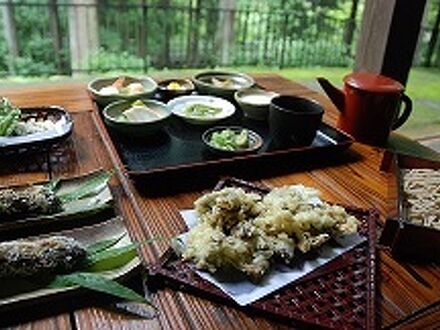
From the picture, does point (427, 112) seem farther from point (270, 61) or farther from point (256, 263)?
point (256, 263)

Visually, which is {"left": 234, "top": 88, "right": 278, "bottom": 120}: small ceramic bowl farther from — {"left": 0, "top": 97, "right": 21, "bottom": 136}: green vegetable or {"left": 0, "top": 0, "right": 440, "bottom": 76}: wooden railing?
{"left": 0, "top": 0, "right": 440, "bottom": 76}: wooden railing

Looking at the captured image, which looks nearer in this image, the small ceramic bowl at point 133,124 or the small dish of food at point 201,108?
the small ceramic bowl at point 133,124

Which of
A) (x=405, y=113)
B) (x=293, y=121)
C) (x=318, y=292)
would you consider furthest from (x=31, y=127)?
(x=405, y=113)

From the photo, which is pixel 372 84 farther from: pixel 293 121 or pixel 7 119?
pixel 7 119

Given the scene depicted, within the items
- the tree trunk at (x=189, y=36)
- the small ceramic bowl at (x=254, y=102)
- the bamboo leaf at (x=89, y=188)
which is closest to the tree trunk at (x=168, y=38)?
the tree trunk at (x=189, y=36)

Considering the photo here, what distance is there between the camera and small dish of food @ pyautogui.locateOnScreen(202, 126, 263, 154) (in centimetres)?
134

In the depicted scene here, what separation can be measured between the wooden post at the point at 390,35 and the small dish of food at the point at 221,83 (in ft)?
3.15

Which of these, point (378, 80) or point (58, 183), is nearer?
point (58, 183)

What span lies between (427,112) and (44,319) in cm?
504

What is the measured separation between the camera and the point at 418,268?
0.96 m

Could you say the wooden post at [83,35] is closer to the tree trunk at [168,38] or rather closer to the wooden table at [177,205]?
the tree trunk at [168,38]

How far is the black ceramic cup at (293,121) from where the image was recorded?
4.55 ft

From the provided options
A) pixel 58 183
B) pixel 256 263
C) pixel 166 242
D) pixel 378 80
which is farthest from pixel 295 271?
pixel 378 80

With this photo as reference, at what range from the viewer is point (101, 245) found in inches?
35.0
